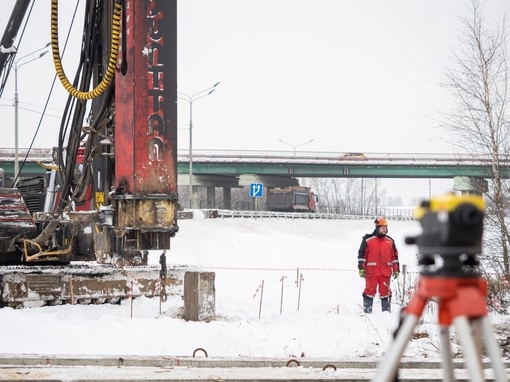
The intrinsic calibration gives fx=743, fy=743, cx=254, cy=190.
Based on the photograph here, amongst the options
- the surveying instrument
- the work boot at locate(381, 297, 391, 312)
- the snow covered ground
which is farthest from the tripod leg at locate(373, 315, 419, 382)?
the work boot at locate(381, 297, 391, 312)

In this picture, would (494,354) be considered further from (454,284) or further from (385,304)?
(385,304)

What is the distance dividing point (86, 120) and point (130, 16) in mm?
2066

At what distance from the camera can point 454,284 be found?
2.00m

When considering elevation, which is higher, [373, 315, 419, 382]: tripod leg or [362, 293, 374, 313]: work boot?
[373, 315, 419, 382]: tripod leg

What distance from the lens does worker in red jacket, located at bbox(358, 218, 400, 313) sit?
12.8 metres

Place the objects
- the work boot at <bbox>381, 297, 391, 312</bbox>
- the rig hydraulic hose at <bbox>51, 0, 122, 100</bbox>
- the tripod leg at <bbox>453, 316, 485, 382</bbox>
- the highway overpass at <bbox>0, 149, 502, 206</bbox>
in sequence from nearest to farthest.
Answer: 1. the tripod leg at <bbox>453, 316, 485, 382</bbox>
2. the rig hydraulic hose at <bbox>51, 0, 122, 100</bbox>
3. the work boot at <bbox>381, 297, 391, 312</bbox>
4. the highway overpass at <bbox>0, 149, 502, 206</bbox>

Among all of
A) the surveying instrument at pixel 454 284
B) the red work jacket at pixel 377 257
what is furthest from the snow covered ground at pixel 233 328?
the surveying instrument at pixel 454 284

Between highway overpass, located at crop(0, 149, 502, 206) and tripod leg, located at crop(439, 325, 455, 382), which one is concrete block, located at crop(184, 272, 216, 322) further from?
highway overpass, located at crop(0, 149, 502, 206)

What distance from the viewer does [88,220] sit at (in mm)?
11039

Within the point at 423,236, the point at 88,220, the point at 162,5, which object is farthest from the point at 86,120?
the point at 423,236

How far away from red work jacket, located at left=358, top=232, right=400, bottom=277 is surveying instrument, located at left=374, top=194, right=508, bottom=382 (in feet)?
35.8

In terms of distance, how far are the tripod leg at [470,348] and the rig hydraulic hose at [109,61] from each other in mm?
7603

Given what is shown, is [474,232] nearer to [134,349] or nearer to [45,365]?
[45,365]

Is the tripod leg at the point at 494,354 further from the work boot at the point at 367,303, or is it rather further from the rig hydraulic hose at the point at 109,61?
the work boot at the point at 367,303
